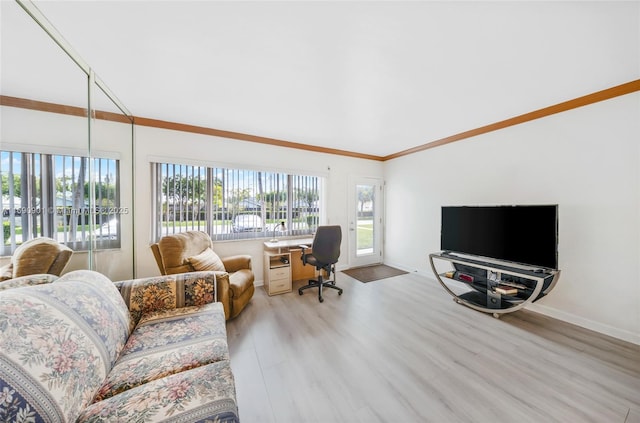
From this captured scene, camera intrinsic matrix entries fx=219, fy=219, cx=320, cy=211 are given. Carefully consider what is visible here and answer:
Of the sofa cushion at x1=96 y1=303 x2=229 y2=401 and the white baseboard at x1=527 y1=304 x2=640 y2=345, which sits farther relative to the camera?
the white baseboard at x1=527 y1=304 x2=640 y2=345

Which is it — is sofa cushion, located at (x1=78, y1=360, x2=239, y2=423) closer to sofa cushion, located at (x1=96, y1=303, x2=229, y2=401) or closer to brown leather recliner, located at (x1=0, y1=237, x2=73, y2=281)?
sofa cushion, located at (x1=96, y1=303, x2=229, y2=401)

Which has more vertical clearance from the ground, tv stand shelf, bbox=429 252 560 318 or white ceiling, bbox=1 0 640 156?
white ceiling, bbox=1 0 640 156

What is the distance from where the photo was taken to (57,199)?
5.07ft

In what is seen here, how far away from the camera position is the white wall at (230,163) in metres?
2.82

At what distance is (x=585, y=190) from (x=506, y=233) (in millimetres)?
810

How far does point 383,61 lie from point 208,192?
9.17ft

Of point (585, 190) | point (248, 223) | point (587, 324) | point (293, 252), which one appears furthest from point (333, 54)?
point (587, 324)

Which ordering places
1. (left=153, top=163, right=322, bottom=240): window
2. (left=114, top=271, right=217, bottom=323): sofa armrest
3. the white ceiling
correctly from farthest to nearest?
(left=153, top=163, right=322, bottom=240): window < (left=114, top=271, right=217, bottom=323): sofa armrest < the white ceiling

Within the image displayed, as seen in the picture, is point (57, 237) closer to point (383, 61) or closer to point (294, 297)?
point (294, 297)

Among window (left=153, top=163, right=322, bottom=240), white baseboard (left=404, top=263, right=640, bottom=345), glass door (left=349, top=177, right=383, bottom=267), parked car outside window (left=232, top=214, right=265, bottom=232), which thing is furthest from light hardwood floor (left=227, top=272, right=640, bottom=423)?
glass door (left=349, top=177, right=383, bottom=267)

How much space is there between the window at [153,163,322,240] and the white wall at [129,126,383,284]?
0.13 metres

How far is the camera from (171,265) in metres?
2.28

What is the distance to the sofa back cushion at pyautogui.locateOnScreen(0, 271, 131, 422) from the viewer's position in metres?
0.72

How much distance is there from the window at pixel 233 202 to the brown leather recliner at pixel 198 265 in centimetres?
51
